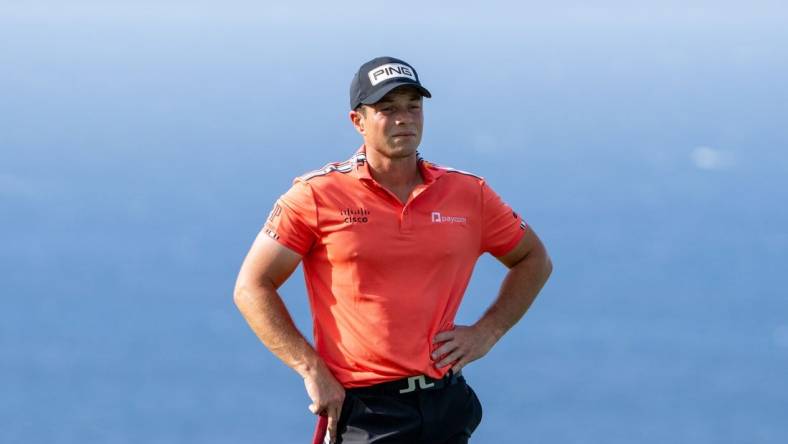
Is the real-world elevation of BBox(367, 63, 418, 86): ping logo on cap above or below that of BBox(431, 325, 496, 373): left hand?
above

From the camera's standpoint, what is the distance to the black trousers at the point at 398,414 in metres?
3.53

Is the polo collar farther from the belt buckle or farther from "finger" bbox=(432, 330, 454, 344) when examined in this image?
→ the belt buckle

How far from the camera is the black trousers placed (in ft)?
11.6

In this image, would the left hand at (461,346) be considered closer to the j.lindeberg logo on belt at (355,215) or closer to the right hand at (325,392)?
the right hand at (325,392)

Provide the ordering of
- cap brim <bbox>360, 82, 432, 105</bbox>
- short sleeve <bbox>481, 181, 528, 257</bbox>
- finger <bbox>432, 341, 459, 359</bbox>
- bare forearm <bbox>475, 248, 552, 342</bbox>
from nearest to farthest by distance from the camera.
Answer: cap brim <bbox>360, 82, 432, 105</bbox> < finger <bbox>432, 341, 459, 359</bbox> < short sleeve <bbox>481, 181, 528, 257</bbox> < bare forearm <bbox>475, 248, 552, 342</bbox>

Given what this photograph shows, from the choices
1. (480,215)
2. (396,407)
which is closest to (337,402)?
(396,407)

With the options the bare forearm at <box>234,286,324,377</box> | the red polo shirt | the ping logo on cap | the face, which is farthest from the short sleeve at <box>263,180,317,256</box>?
the ping logo on cap

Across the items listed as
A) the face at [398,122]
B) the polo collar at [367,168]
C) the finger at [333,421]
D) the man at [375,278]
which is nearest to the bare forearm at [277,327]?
the man at [375,278]

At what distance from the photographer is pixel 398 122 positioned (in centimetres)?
353

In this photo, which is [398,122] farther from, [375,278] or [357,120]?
[375,278]

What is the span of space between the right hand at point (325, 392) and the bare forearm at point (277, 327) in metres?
0.03

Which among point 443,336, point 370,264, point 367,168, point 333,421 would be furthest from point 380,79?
point 333,421

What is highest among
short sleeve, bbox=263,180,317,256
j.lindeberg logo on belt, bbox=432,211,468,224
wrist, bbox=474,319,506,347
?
j.lindeberg logo on belt, bbox=432,211,468,224

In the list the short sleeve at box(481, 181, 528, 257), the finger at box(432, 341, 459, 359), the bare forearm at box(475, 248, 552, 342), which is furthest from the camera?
the bare forearm at box(475, 248, 552, 342)
